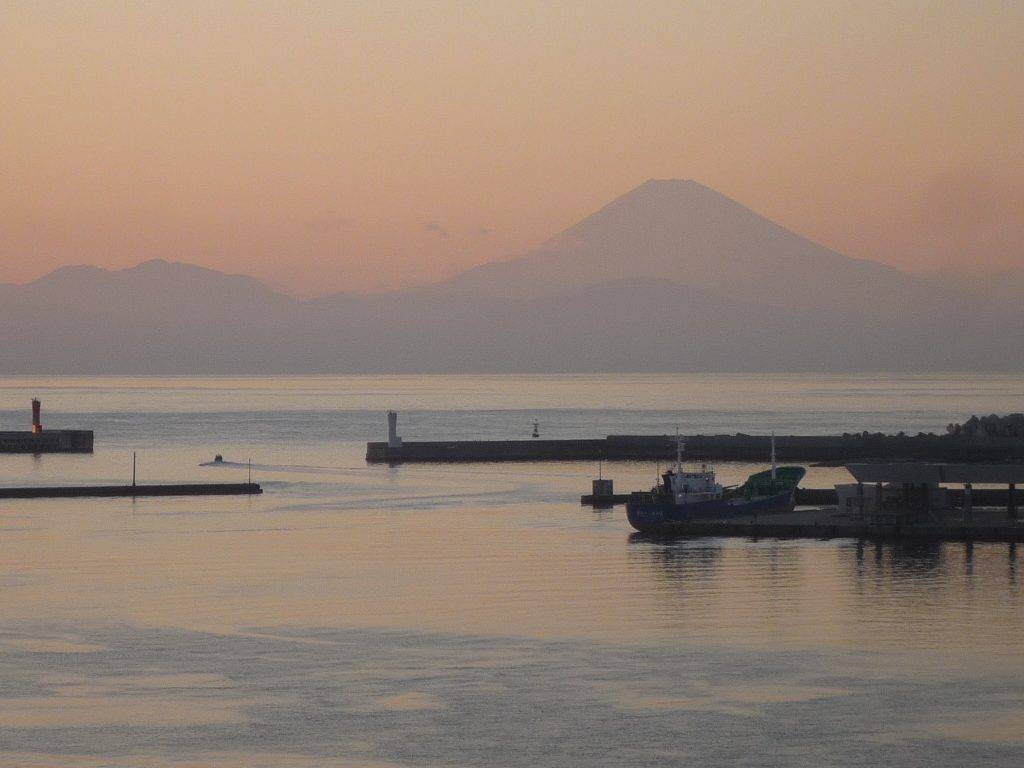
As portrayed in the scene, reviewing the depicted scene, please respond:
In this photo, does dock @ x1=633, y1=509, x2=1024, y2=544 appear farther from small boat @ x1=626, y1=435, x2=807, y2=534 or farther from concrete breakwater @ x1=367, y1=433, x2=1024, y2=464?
concrete breakwater @ x1=367, y1=433, x2=1024, y2=464

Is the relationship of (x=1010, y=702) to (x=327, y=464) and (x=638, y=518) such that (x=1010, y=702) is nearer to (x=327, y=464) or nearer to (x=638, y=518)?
(x=638, y=518)

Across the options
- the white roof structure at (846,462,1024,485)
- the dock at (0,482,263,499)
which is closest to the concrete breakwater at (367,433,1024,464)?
the dock at (0,482,263,499)

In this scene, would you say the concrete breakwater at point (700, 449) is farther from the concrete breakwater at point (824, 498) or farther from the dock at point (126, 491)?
the concrete breakwater at point (824, 498)

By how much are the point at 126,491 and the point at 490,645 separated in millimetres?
46590

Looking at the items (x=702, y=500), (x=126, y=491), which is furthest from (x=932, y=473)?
(x=126, y=491)

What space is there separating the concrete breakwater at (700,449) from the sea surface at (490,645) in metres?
43.1

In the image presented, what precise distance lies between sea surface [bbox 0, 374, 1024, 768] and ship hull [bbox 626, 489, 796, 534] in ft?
5.47

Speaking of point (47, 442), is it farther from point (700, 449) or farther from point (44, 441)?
point (700, 449)

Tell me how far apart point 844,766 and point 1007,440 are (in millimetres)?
84505

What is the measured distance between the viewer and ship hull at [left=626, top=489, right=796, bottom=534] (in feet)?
199

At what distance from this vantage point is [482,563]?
50844 mm

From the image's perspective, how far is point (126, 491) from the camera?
78.2m

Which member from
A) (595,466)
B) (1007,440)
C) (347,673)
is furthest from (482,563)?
(1007,440)

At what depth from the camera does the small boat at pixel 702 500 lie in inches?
2397
